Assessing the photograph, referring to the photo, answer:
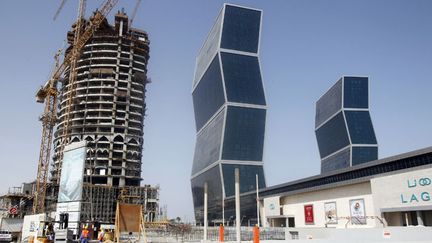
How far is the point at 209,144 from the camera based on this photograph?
14538 cm

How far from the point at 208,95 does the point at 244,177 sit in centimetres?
3838

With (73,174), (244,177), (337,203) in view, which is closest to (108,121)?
(244,177)

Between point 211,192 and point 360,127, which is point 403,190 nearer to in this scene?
point 211,192

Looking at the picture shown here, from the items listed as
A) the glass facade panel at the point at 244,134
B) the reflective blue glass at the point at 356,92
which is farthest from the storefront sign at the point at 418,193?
the reflective blue glass at the point at 356,92

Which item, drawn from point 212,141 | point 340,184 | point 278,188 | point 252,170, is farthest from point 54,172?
point 340,184

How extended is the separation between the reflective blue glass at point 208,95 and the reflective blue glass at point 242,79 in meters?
3.24

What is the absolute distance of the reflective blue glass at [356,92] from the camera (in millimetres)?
171938

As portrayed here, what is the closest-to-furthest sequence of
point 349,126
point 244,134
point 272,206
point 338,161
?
point 272,206, point 244,134, point 349,126, point 338,161

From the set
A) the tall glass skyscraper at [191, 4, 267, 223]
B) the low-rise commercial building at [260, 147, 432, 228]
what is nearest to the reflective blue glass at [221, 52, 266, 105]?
the tall glass skyscraper at [191, 4, 267, 223]

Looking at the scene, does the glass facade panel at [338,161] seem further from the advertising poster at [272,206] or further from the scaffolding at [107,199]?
the scaffolding at [107,199]

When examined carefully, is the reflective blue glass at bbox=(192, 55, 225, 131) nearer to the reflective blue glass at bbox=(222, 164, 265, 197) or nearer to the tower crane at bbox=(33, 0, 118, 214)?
the reflective blue glass at bbox=(222, 164, 265, 197)

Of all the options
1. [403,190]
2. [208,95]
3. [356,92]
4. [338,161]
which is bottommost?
[403,190]

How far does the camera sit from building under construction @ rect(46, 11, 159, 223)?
395 feet

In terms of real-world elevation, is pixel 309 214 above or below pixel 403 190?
below
